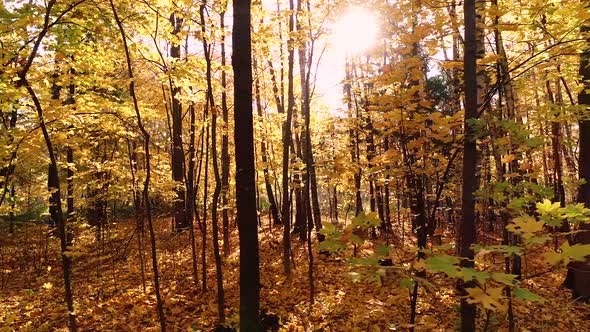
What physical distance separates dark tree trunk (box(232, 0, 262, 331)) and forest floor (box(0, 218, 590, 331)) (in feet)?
6.99

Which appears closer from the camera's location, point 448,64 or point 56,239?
point 448,64

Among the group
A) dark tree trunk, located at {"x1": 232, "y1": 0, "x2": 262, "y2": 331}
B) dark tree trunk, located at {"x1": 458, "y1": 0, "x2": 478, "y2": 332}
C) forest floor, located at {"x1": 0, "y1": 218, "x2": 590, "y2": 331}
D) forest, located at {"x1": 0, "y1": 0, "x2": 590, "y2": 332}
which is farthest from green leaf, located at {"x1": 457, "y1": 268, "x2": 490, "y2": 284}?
forest floor, located at {"x1": 0, "y1": 218, "x2": 590, "y2": 331}

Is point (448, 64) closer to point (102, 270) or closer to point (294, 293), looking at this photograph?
point (294, 293)

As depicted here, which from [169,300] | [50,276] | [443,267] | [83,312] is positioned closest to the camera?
[443,267]

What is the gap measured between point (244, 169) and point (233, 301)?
19.3ft

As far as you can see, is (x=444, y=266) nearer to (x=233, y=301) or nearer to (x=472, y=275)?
(x=472, y=275)

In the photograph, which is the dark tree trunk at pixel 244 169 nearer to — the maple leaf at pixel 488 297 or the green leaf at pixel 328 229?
the green leaf at pixel 328 229

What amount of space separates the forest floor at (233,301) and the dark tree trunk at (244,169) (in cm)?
213

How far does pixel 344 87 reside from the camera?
21.0 metres

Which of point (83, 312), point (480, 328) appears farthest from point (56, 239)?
point (480, 328)

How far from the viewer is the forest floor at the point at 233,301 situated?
25.9ft

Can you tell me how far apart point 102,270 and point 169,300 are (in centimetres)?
429

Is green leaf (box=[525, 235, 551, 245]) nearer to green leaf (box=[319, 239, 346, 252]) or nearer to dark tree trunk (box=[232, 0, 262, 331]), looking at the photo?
green leaf (box=[319, 239, 346, 252])

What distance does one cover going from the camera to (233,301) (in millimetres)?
9180
